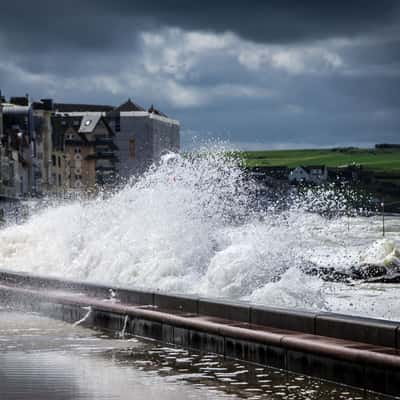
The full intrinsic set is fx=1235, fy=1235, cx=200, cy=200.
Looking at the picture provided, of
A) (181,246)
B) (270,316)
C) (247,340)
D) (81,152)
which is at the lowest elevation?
(247,340)

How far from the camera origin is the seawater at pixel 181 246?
17.2 m

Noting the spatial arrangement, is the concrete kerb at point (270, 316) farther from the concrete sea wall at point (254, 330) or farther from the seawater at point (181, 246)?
the seawater at point (181, 246)

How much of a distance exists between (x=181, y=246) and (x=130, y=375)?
33.8ft

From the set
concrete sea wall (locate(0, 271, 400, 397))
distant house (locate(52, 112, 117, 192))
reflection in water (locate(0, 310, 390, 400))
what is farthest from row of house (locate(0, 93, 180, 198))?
reflection in water (locate(0, 310, 390, 400))

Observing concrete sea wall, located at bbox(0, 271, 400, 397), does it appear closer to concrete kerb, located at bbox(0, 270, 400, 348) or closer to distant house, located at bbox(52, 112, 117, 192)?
concrete kerb, located at bbox(0, 270, 400, 348)

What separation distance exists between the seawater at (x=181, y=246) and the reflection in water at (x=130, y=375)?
3618mm

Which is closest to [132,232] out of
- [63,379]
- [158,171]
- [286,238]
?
[158,171]

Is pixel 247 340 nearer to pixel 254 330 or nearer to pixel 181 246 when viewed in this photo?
pixel 254 330

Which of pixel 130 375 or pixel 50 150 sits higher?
pixel 50 150

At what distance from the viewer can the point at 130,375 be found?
10.0 metres

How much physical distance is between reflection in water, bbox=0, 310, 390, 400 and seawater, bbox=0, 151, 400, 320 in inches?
142

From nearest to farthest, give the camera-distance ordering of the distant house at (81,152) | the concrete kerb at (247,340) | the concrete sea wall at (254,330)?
the concrete kerb at (247,340), the concrete sea wall at (254,330), the distant house at (81,152)

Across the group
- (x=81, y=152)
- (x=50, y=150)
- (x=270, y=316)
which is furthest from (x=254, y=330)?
(x=81, y=152)

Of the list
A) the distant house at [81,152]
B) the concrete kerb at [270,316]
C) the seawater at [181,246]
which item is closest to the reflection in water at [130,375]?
the concrete kerb at [270,316]
